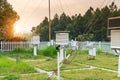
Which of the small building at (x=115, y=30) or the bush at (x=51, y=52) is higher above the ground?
the small building at (x=115, y=30)

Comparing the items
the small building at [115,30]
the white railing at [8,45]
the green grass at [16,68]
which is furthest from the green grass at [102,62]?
the white railing at [8,45]

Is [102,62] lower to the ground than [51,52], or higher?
lower

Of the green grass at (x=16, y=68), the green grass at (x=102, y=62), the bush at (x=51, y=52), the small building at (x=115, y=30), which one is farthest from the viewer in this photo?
the bush at (x=51, y=52)

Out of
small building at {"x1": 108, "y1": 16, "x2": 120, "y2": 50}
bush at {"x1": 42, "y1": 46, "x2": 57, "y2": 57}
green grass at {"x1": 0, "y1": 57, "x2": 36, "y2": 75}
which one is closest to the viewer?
small building at {"x1": 108, "y1": 16, "x2": 120, "y2": 50}

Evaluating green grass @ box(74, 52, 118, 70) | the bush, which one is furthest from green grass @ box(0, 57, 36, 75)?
the bush

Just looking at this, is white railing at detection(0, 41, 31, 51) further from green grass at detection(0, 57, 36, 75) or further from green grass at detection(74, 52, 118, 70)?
green grass at detection(0, 57, 36, 75)

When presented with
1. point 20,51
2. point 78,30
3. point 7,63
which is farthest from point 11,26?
point 7,63

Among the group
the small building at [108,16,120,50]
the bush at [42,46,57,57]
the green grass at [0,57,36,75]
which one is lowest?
the green grass at [0,57,36,75]

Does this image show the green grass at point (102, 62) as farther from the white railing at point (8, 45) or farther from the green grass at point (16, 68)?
the white railing at point (8, 45)

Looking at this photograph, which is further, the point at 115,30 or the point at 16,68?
the point at 16,68

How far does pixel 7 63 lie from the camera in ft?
48.3

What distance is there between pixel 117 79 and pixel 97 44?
19042 mm

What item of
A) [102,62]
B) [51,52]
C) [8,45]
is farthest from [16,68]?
[8,45]

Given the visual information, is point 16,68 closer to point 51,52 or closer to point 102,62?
point 102,62
